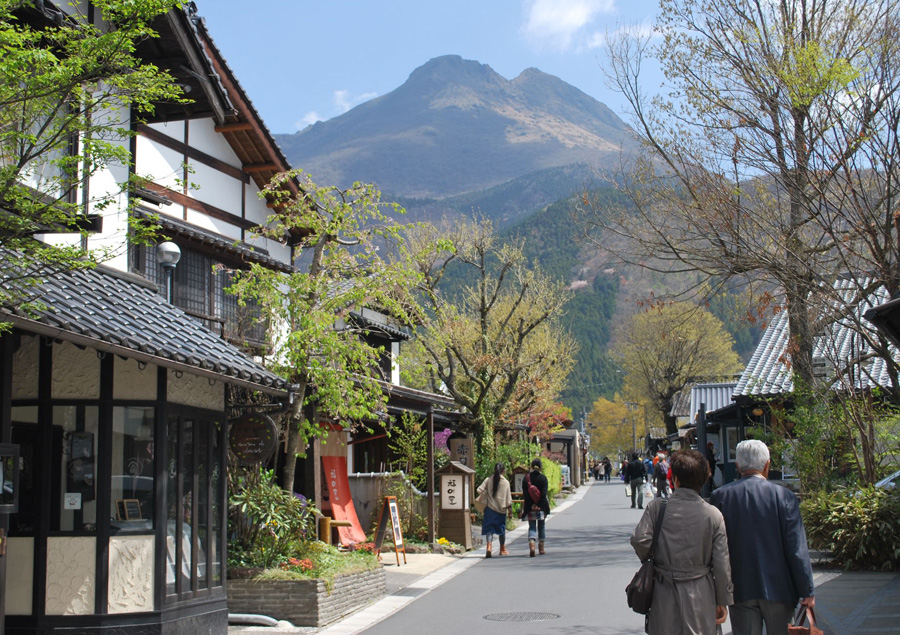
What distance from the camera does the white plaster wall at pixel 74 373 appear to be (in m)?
9.52

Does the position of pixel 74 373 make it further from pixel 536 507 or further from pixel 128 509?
pixel 536 507

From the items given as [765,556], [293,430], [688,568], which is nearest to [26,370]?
[293,430]

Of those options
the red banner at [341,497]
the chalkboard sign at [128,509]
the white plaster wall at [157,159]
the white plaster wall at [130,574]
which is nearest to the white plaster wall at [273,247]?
the white plaster wall at [157,159]

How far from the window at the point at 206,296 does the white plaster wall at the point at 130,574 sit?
20.3 ft

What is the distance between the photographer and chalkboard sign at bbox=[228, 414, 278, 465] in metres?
11.9

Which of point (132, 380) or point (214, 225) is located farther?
point (214, 225)

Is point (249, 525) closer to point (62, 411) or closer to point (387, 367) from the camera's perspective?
point (62, 411)

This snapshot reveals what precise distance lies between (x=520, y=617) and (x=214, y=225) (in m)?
10.1

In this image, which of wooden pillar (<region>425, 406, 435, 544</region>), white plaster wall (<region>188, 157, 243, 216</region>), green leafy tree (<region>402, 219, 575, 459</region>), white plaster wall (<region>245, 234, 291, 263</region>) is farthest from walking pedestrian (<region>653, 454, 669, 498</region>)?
white plaster wall (<region>188, 157, 243, 216</region>)

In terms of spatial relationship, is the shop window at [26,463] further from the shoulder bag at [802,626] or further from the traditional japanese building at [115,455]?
the shoulder bag at [802,626]

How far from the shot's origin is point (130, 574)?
9.44 meters

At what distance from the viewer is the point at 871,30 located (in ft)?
48.8

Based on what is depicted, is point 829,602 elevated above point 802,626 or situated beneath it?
situated beneath

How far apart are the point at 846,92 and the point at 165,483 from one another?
11.4 metres
